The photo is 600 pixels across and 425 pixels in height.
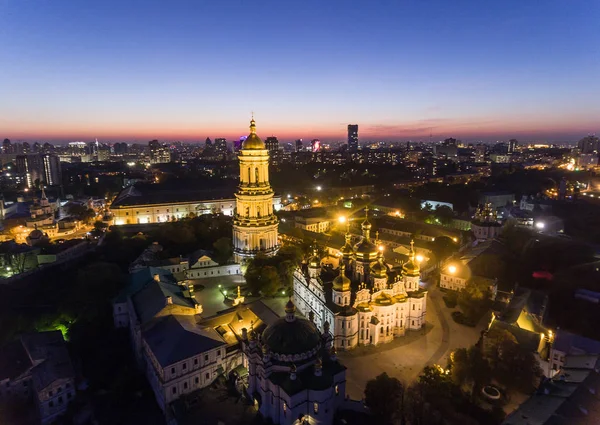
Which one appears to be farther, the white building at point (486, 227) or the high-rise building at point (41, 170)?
the high-rise building at point (41, 170)

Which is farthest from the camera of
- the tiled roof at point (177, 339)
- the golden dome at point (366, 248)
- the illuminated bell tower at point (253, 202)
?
the illuminated bell tower at point (253, 202)

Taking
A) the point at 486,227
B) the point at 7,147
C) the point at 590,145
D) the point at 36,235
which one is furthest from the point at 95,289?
the point at 590,145

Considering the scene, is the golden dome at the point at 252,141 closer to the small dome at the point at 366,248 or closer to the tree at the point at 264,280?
the tree at the point at 264,280

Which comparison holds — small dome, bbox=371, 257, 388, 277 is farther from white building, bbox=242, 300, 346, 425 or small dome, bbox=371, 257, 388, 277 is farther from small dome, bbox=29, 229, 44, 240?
small dome, bbox=29, 229, 44, 240

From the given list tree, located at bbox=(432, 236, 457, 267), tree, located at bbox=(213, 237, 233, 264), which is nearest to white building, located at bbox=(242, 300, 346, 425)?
tree, located at bbox=(213, 237, 233, 264)

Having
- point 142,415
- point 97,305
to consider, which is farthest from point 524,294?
point 97,305

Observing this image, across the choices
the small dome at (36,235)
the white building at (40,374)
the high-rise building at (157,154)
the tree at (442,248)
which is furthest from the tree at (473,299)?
the high-rise building at (157,154)

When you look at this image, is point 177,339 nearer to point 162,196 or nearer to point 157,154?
point 162,196
